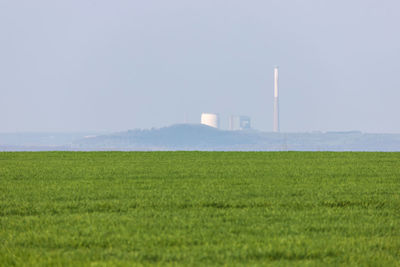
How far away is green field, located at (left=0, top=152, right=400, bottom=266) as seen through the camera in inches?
249

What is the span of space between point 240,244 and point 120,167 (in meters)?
11.3

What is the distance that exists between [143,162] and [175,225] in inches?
478

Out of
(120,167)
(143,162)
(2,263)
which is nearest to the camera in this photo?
(2,263)

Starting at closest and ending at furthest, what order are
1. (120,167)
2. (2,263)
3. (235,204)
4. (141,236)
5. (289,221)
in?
1. (2,263)
2. (141,236)
3. (289,221)
4. (235,204)
5. (120,167)

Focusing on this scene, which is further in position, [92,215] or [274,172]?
[274,172]

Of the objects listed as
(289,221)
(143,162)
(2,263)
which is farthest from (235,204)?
(143,162)

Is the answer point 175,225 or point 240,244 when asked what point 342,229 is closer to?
point 240,244

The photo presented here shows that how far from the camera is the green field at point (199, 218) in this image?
20.7 feet

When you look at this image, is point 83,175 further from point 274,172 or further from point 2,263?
point 2,263

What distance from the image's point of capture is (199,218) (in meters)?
Result: 8.40

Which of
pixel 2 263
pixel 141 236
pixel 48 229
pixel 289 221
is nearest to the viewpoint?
pixel 2 263

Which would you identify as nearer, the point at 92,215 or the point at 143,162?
the point at 92,215

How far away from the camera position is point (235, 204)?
980 centimetres

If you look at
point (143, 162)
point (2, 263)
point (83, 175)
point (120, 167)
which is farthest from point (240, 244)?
point (143, 162)
